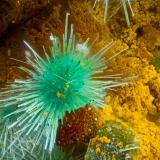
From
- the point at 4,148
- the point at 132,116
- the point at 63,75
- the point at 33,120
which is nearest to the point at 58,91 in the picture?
the point at 63,75

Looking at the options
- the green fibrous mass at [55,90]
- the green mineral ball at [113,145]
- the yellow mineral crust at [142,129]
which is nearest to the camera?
the green fibrous mass at [55,90]

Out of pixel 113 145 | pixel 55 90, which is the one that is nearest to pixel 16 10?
Answer: pixel 55 90

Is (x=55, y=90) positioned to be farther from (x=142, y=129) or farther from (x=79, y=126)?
(x=142, y=129)

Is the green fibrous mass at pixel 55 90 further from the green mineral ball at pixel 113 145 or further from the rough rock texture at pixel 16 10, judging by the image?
the rough rock texture at pixel 16 10

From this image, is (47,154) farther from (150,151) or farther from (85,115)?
(150,151)

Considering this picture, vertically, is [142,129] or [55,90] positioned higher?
[55,90]

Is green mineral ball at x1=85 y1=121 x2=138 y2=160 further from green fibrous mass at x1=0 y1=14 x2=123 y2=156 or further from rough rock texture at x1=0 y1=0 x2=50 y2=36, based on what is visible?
rough rock texture at x1=0 y1=0 x2=50 y2=36

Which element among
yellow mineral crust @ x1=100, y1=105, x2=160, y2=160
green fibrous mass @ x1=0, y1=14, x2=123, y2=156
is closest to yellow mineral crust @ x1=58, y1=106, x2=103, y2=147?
yellow mineral crust @ x1=100, y1=105, x2=160, y2=160

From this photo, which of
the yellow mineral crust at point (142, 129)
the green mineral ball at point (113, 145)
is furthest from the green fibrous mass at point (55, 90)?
the yellow mineral crust at point (142, 129)

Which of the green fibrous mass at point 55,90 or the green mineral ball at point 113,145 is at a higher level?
the green fibrous mass at point 55,90

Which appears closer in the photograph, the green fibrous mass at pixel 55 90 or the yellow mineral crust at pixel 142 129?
the green fibrous mass at pixel 55 90
